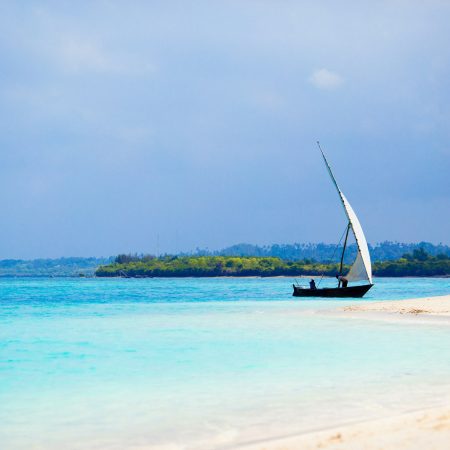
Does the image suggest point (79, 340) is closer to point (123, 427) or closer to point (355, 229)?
point (123, 427)

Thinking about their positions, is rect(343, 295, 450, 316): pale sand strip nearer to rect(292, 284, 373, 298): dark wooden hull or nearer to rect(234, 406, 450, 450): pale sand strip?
rect(292, 284, 373, 298): dark wooden hull

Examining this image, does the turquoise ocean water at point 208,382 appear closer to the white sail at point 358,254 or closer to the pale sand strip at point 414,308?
the pale sand strip at point 414,308

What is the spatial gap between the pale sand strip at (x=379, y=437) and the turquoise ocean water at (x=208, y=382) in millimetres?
878

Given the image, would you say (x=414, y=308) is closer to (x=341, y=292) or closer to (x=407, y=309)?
(x=407, y=309)

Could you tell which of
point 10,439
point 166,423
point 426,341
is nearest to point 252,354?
point 426,341

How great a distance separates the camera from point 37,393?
13.0 m

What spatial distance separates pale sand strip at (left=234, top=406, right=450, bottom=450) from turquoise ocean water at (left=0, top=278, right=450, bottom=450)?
2.88 ft

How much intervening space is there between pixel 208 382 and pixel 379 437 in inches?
242

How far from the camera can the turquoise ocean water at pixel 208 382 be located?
9.51m

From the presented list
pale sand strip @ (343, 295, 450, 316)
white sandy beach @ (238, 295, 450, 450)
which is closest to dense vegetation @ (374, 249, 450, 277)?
pale sand strip @ (343, 295, 450, 316)

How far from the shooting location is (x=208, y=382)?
13.8m

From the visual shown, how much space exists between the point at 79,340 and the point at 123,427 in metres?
14.3

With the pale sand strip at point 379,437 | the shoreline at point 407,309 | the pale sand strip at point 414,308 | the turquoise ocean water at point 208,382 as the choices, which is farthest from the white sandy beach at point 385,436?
the pale sand strip at point 414,308

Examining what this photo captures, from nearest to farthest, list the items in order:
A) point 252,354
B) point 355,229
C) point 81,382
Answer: point 81,382 < point 252,354 < point 355,229
